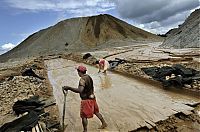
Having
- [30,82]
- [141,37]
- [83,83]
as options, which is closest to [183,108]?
[83,83]

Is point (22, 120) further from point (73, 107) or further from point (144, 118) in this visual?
point (144, 118)

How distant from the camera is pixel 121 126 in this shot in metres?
6.89

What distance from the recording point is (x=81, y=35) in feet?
239

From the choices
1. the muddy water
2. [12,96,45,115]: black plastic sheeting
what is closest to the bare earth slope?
the muddy water

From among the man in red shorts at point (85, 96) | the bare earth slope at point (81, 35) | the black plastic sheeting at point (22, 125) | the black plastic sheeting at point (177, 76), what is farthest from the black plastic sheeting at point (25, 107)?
the bare earth slope at point (81, 35)

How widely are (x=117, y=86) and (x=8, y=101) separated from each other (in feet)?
15.5

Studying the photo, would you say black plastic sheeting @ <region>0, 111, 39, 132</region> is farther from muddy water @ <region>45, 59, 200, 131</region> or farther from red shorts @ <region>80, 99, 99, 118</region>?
red shorts @ <region>80, 99, 99, 118</region>

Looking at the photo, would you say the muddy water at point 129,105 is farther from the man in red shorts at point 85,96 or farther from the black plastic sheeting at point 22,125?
the black plastic sheeting at point 22,125

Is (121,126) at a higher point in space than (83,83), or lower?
lower

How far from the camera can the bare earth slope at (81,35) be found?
69250 millimetres

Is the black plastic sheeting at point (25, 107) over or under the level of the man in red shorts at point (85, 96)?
under

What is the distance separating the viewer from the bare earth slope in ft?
227

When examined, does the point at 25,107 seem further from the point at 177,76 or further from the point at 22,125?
the point at 177,76

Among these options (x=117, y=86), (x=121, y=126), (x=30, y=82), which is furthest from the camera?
(x=30, y=82)
